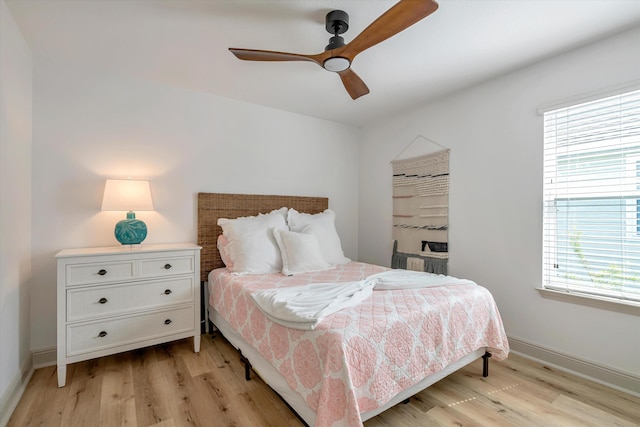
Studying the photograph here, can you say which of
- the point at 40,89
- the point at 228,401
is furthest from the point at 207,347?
the point at 40,89

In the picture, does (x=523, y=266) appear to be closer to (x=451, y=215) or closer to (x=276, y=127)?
(x=451, y=215)

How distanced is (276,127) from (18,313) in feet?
8.99

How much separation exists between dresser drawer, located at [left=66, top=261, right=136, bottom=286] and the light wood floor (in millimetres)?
692

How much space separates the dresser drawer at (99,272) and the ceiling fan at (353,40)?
173cm

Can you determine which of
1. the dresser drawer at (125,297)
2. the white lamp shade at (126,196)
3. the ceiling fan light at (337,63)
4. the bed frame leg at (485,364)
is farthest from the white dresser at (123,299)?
the bed frame leg at (485,364)

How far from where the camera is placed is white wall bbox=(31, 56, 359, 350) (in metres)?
2.34

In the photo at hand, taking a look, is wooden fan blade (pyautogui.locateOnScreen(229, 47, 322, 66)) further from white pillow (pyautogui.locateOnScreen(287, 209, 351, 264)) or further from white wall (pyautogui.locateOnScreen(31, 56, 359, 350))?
white pillow (pyautogui.locateOnScreen(287, 209, 351, 264))

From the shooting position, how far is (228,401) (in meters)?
1.83

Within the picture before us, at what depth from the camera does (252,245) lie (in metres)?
2.67

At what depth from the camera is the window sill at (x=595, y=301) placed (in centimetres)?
193

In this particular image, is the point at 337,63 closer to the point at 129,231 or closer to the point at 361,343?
the point at 361,343

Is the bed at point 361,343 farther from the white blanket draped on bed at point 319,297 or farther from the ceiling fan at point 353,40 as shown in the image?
the ceiling fan at point 353,40

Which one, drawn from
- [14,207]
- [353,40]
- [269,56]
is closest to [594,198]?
[353,40]

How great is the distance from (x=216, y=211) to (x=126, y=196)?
831 mm
